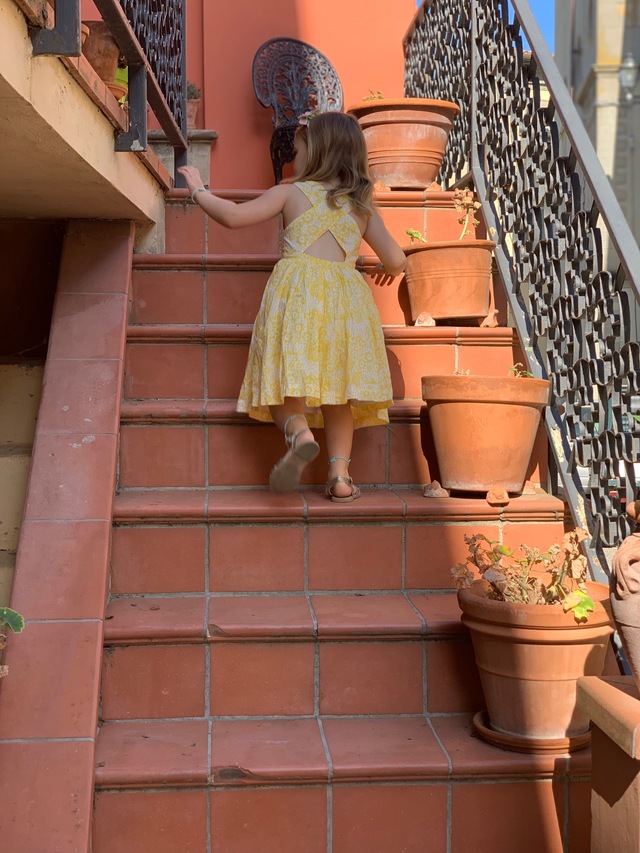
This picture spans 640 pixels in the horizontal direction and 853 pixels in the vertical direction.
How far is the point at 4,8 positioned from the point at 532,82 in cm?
231

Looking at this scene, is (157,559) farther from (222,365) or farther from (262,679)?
(222,365)

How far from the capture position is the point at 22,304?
12.9 ft

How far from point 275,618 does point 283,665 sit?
0.13 meters

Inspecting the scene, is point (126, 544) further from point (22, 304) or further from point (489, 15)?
point (489, 15)

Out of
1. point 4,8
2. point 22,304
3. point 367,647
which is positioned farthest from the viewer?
point 22,304

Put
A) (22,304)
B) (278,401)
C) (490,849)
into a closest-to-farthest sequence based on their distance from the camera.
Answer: (490,849), (278,401), (22,304)

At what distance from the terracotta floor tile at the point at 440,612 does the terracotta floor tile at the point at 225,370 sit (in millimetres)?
1092

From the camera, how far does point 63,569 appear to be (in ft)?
8.68

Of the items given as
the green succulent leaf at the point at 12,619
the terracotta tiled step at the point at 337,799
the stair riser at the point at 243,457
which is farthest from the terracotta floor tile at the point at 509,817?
the stair riser at the point at 243,457

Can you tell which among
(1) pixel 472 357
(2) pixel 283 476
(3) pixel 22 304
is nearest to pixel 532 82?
(1) pixel 472 357

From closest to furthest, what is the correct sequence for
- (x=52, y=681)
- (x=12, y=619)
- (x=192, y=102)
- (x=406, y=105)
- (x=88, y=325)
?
(x=12, y=619) < (x=52, y=681) < (x=88, y=325) < (x=406, y=105) < (x=192, y=102)

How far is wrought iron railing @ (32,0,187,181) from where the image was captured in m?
2.23

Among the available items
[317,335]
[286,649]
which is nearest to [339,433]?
[317,335]

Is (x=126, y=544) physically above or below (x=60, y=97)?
below
